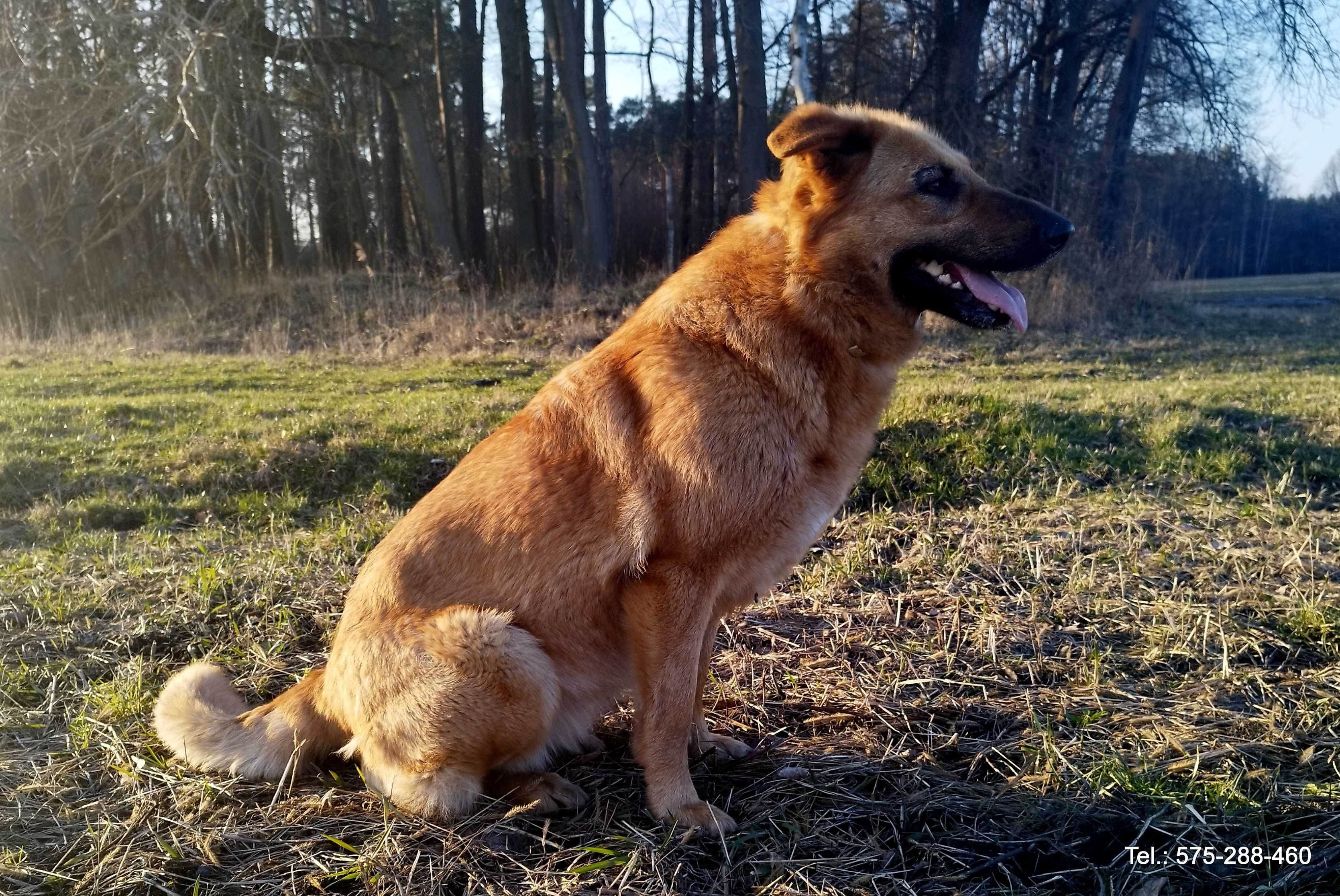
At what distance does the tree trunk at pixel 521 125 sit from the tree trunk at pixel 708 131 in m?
4.72

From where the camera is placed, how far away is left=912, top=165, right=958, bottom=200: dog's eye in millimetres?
2652

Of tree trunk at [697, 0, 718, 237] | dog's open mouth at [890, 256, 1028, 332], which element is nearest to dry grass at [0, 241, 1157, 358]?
tree trunk at [697, 0, 718, 237]

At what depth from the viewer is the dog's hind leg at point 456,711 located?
7.44 ft

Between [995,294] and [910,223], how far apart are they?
37 centimetres

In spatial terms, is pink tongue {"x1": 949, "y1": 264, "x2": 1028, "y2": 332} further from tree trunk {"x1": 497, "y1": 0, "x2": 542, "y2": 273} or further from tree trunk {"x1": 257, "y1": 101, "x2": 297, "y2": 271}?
tree trunk {"x1": 497, "y1": 0, "x2": 542, "y2": 273}

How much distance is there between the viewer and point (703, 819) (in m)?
2.34

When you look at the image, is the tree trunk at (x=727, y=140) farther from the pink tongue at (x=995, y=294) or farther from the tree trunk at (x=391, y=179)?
the pink tongue at (x=995, y=294)

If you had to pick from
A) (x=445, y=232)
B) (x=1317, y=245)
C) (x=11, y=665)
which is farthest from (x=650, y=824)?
(x=1317, y=245)

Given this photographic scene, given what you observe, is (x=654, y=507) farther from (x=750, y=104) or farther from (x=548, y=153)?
(x=548, y=153)

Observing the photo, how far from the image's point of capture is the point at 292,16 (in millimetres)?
12820

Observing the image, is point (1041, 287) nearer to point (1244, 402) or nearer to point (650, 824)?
point (1244, 402)

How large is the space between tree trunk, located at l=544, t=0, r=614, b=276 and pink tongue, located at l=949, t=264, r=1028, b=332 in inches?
614

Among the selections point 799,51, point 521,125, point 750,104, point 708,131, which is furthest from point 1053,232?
point 708,131

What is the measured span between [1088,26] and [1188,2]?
2.14 meters
